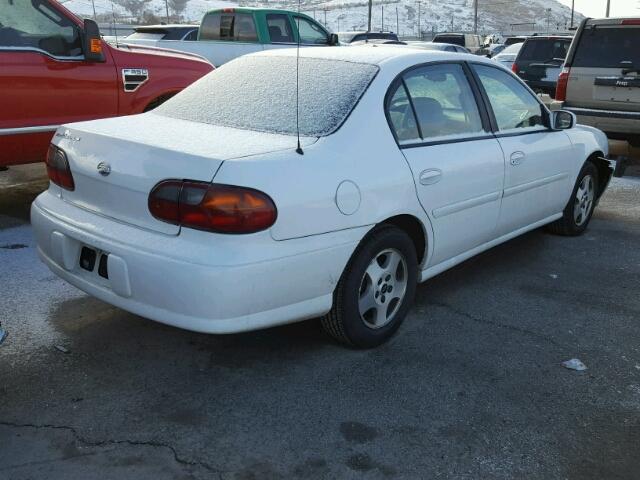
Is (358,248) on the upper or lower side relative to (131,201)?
lower

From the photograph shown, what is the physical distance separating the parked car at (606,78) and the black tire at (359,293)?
A: 5.30m

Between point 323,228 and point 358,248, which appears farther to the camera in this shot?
point 358,248

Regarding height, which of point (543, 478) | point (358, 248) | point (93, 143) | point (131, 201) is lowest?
point (543, 478)

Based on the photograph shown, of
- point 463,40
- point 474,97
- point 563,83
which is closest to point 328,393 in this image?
point 474,97

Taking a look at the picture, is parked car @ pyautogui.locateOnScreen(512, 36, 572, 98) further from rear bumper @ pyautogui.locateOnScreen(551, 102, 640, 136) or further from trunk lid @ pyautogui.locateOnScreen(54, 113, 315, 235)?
trunk lid @ pyautogui.locateOnScreen(54, 113, 315, 235)

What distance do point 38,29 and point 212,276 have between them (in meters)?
4.08

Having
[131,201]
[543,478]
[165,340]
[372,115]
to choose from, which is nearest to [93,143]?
[131,201]

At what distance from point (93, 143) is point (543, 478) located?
2.52 m

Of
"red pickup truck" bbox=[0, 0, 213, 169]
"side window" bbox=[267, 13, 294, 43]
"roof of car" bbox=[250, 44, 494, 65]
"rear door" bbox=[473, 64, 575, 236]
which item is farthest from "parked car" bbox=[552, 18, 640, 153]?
"side window" bbox=[267, 13, 294, 43]

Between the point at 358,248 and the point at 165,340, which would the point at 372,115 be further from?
the point at 165,340

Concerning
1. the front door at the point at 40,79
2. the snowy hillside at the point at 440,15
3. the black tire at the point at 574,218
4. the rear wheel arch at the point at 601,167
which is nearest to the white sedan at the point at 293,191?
the black tire at the point at 574,218

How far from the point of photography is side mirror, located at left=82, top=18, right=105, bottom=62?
5.80 m

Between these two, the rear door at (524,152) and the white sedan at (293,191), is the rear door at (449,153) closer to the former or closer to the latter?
the white sedan at (293,191)

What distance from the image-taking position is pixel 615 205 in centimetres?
683
